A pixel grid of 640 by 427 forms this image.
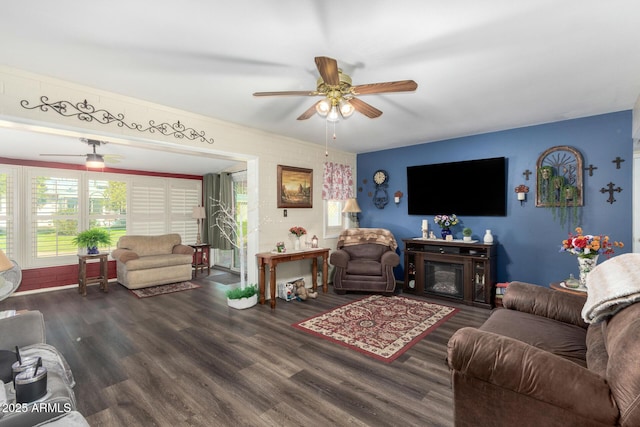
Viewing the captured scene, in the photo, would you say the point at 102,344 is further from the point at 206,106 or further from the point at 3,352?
the point at 206,106

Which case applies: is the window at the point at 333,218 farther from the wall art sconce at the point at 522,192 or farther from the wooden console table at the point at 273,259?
the wall art sconce at the point at 522,192

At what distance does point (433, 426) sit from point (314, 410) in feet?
2.46

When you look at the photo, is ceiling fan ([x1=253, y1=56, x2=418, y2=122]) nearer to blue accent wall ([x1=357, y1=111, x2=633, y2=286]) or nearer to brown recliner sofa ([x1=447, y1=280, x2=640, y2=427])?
brown recliner sofa ([x1=447, y1=280, x2=640, y2=427])

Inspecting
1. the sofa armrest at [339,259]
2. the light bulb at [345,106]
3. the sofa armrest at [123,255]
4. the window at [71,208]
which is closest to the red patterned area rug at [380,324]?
the sofa armrest at [339,259]

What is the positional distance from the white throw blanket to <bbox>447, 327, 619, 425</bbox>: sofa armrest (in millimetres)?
507

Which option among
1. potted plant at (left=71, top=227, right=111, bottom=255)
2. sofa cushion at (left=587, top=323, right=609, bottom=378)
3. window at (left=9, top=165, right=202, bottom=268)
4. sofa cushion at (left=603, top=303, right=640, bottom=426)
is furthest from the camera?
potted plant at (left=71, top=227, right=111, bottom=255)

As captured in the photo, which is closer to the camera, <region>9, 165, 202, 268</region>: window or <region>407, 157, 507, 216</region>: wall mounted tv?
<region>407, 157, 507, 216</region>: wall mounted tv

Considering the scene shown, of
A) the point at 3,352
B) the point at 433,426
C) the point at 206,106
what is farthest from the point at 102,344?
the point at 433,426

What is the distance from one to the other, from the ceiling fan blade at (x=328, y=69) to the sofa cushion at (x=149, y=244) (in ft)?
16.9

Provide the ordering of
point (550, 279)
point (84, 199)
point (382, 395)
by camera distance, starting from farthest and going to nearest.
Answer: point (84, 199), point (550, 279), point (382, 395)

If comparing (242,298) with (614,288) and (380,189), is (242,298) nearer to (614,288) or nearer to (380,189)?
(380,189)

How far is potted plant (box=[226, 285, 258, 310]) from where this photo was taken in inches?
156

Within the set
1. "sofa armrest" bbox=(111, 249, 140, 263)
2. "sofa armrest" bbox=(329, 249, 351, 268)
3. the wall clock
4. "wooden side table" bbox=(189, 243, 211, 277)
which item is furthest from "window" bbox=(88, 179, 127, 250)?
the wall clock

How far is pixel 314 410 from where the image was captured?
197cm
